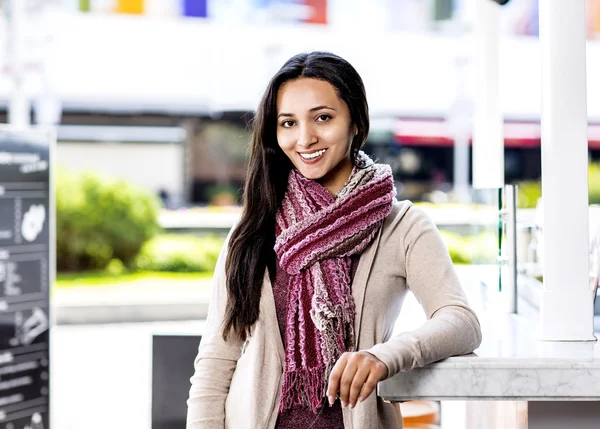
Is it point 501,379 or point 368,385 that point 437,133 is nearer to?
point 501,379

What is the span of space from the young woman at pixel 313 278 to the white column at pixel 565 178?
0.43 metres

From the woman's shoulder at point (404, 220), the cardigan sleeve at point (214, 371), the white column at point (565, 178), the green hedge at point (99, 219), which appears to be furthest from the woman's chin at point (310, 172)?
the green hedge at point (99, 219)

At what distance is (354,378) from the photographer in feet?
4.64

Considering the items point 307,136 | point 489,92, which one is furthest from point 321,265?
point 489,92

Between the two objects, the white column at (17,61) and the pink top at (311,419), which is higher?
the white column at (17,61)

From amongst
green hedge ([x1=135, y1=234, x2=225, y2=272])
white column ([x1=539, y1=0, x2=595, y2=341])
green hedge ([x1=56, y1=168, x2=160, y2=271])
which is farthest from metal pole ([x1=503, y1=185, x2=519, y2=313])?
green hedge ([x1=135, y1=234, x2=225, y2=272])

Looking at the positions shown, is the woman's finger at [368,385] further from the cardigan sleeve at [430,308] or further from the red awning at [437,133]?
the red awning at [437,133]

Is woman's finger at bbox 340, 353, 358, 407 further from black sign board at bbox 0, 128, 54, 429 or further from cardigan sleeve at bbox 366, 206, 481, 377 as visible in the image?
black sign board at bbox 0, 128, 54, 429

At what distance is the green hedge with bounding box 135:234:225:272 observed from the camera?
10773mm

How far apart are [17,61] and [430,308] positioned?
7.74 meters

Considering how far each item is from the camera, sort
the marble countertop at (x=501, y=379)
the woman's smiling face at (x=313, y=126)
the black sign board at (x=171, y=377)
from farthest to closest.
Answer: the black sign board at (x=171, y=377) → the woman's smiling face at (x=313, y=126) → the marble countertop at (x=501, y=379)

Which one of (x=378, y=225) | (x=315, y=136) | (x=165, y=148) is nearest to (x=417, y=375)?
(x=378, y=225)

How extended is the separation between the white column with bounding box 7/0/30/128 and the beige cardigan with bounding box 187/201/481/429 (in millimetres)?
6865

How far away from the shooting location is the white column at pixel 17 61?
322 inches
